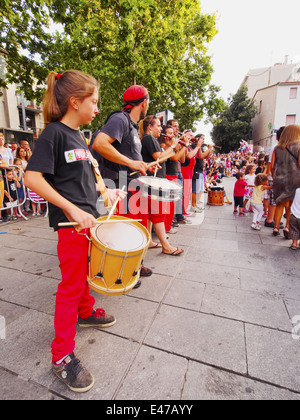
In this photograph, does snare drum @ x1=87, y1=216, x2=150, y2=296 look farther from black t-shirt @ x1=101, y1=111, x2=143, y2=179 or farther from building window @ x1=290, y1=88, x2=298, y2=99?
building window @ x1=290, y1=88, x2=298, y2=99

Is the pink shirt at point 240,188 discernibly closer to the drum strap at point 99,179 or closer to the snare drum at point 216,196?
the snare drum at point 216,196

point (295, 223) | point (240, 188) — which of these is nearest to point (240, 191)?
point (240, 188)

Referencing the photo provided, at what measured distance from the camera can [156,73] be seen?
930 cm

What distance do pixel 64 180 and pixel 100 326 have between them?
1.34 metres

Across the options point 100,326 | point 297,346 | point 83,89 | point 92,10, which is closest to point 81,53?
point 92,10

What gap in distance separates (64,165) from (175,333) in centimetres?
162

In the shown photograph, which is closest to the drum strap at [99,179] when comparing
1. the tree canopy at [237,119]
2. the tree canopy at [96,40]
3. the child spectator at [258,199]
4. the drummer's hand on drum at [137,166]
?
the drummer's hand on drum at [137,166]

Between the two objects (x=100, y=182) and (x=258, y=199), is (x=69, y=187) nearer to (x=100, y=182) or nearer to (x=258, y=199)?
(x=100, y=182)

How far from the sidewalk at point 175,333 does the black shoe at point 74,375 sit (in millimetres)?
52

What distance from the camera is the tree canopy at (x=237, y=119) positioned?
34969mm

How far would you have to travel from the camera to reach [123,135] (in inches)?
89.8

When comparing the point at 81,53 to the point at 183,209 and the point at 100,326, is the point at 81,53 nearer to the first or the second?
the point at 183,209

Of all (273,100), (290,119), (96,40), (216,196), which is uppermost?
(273,100)

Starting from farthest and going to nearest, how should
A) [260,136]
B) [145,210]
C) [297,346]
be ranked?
1. [260,136]
2. [145,210]
3. [297,346]
